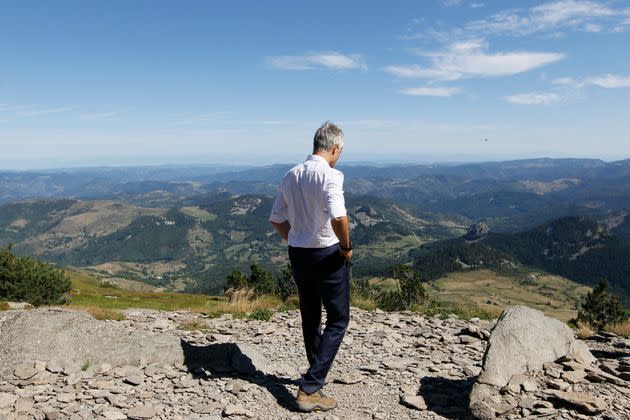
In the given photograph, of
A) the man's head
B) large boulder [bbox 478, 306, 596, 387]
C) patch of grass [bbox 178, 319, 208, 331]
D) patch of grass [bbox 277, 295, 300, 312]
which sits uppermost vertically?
the man's head

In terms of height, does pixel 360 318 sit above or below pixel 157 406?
below

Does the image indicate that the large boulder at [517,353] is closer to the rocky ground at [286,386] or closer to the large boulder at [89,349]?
the rocky ground at [286,386]

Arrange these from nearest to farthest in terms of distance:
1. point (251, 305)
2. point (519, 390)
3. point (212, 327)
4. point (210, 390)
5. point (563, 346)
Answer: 1. point (519, 390)
2. point (210, 390)
3. point (563, 346)
4. point (212, 327)
5. point (251, 305)

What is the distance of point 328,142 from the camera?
7.16 metres

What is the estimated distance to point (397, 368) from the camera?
938cm

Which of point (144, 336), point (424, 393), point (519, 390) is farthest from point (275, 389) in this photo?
point (519, 390)

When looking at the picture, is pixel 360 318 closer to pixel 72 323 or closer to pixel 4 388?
pixel 72 323

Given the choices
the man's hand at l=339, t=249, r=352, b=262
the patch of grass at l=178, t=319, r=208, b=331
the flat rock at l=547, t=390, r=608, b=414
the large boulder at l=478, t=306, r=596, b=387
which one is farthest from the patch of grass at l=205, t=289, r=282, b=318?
the flat rock at l=547, t=390, r=608, b=414

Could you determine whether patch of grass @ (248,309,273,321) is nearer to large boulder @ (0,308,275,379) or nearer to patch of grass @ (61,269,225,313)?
patch of grass @ (61,269,225,313)

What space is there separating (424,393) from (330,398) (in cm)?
198

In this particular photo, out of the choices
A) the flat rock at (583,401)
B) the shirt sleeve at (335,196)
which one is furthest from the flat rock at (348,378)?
the shirt sleeve at (335,196)

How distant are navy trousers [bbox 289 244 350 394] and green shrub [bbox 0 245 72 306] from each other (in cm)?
1857

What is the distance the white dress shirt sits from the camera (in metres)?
6.64

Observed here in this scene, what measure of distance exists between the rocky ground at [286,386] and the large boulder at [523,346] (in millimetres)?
238
